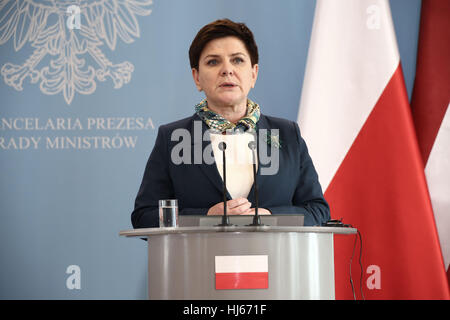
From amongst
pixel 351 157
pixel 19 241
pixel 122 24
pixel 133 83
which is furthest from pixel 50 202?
pixel 351 157

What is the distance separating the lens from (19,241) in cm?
383

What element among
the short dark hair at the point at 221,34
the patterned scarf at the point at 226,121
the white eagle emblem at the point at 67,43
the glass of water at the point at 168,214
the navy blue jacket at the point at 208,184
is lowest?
the glass of water at the point at 168,214

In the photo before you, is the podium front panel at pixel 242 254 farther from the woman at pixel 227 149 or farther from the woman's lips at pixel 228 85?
the woman's lips at pixel 228 85

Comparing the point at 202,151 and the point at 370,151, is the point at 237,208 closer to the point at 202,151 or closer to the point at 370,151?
the point at 202,151

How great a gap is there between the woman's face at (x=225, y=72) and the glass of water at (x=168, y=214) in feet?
2.98

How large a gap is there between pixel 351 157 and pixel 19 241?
217 cm

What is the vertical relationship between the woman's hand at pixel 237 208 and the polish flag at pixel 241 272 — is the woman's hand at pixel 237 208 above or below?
above

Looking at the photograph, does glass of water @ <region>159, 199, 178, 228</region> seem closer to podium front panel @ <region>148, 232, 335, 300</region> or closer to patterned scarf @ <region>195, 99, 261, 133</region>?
podium front panel @ <region>148, 232, 335, 300</region>

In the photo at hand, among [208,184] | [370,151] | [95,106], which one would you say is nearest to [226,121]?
[208,184]

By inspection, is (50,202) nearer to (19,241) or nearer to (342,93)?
(19,241)

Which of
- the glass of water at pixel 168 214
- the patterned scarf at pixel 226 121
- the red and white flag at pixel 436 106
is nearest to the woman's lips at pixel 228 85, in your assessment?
the patterned scarf at pixel 226 121

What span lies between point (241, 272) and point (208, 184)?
3.26 feet

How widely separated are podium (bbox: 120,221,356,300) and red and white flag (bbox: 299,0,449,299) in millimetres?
1837

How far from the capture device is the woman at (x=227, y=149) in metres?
2.76
